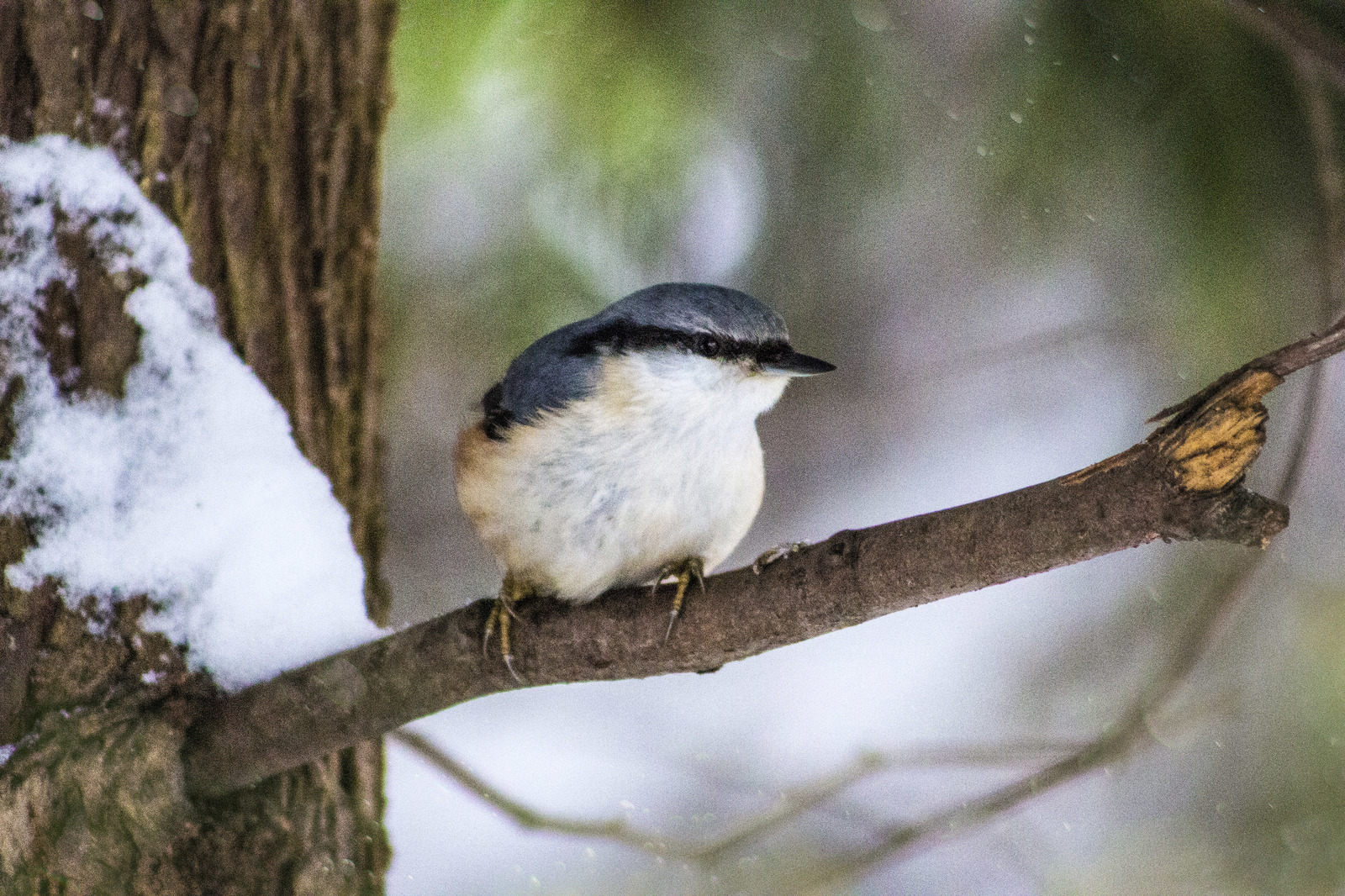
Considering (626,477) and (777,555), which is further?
(626,477)

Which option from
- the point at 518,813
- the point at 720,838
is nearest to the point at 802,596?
the point at 518,813

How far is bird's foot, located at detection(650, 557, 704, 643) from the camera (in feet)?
4.10

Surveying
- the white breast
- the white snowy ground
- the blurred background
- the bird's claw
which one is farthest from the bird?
the white snowy ground

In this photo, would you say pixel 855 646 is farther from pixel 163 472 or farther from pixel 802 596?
pixel 163 472

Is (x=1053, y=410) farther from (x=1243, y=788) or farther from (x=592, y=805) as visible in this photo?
(x=592, y=805)

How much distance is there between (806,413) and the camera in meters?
2.56

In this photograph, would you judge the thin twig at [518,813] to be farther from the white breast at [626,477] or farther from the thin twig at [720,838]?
the white breast at [626,477]

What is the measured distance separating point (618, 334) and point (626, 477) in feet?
0.83

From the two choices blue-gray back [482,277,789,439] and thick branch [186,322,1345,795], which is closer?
thick branch [186,322,1345,795]

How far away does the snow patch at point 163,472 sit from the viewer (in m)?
1.34

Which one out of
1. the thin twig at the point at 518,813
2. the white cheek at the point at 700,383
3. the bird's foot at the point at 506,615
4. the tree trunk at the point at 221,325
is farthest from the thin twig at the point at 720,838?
the white cheek at the point at 700,383

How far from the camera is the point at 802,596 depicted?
1130 mm

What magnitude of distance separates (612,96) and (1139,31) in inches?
36.9

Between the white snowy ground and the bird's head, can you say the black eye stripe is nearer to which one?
the bird's head
